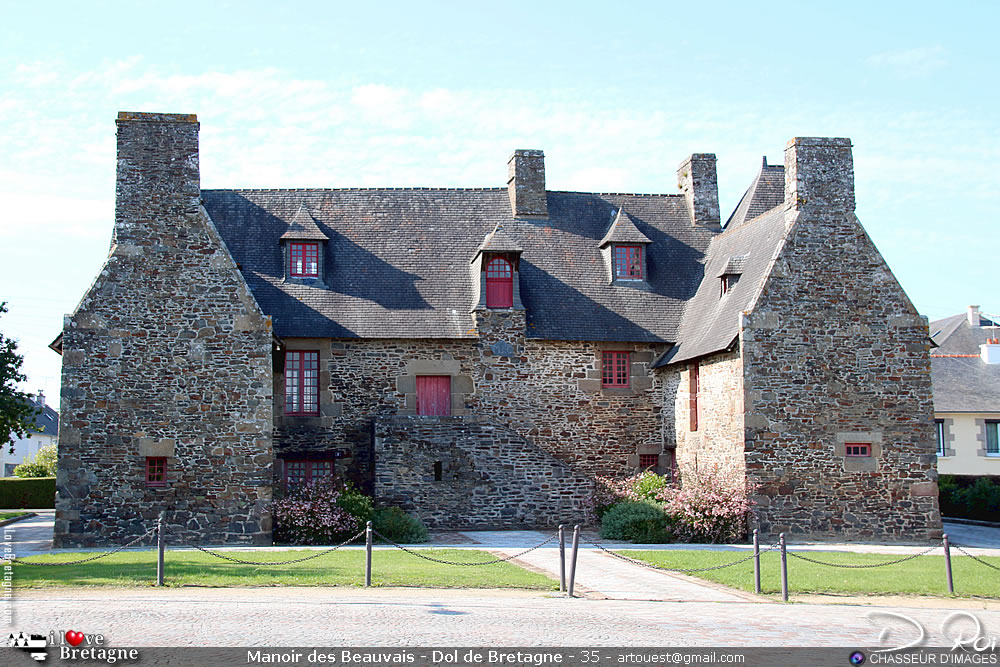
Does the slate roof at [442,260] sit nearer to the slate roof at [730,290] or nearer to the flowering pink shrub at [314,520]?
the slate roof at [730,290]

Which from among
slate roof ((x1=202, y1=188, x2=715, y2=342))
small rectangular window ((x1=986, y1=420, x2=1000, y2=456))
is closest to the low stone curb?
slate roof ((x1=202, y1=188, x2=715, y2=342))

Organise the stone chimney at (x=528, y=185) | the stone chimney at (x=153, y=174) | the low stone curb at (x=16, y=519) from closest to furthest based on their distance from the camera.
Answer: the stone chimney at (x=153, y=174), the low stone curb at (x=16, y=519), the stone chimney at (x=528, y=185)

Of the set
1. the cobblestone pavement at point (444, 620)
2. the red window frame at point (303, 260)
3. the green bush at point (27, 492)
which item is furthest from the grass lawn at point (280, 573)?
the green bush at point (27, 492)

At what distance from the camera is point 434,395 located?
24203 mm

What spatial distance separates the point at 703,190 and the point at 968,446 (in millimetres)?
12337

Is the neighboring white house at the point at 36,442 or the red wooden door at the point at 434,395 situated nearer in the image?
the red wooden door at the point at 434,395

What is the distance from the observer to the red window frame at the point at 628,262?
2655 cm

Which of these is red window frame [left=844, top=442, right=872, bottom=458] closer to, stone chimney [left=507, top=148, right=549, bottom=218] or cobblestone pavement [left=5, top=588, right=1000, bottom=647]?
cobblestone pavement [left=5, top=588, right=1000, bottom=647]

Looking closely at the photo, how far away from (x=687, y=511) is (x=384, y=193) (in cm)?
1201

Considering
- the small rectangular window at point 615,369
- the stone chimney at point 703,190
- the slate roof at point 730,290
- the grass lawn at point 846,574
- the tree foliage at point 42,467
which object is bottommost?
the grass lawn at point 846,574

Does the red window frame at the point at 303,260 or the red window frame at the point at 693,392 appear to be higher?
the red window frame at the point at 303,260

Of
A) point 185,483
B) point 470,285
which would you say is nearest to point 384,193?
point 470,285

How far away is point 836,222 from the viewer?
21.9 meters

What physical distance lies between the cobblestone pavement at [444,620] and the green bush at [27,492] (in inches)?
1034
